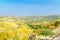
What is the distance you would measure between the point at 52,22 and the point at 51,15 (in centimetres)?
75

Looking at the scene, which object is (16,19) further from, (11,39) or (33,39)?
(33,39)

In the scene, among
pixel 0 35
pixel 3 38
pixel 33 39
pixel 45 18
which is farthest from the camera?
pixel 45 18

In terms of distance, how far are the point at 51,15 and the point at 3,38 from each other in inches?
352

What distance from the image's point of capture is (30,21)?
19.7 metres

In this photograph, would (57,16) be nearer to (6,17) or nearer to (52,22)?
(52,22)

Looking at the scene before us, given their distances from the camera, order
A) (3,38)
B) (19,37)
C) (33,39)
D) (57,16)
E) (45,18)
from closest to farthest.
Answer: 1. (33,39)
2. (19,37)
3. (3,38)
4. (57,16)
5. (45,18)

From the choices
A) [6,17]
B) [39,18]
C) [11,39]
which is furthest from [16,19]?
[11,39]

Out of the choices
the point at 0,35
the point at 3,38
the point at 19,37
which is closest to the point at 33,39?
the point at 19,37

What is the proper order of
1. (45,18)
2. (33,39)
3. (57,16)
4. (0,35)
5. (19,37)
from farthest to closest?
(45,18) → (57,16) → (0,35) → (19,37) → (33,39)

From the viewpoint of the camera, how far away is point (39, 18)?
2058 centimetres

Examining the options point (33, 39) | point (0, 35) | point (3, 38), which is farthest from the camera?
point (0, 35)

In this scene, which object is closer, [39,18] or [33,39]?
[33,39]

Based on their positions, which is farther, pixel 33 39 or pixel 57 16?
pixel 57 16

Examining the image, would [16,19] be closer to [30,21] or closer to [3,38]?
[30,21]
